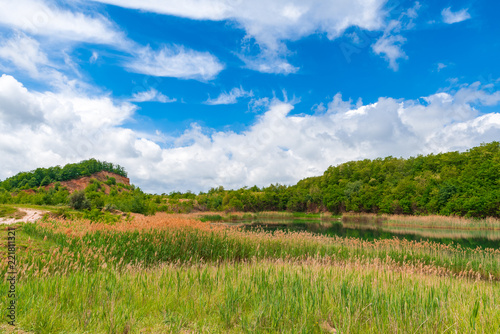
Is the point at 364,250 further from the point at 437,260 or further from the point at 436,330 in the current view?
the point at 436,330

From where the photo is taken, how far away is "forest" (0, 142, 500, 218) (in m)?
44.2

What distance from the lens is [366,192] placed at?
239 ft

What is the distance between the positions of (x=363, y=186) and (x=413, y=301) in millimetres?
79864

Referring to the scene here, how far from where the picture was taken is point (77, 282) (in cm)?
495

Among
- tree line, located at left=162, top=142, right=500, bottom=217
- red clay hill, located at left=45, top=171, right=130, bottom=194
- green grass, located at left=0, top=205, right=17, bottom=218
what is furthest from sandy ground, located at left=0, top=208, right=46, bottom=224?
red clay hill, located at left=45, top=171, right=130, bottom=194

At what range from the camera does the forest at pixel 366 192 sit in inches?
1738

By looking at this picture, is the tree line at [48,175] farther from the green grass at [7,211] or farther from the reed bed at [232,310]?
the reed bed at [232,310]

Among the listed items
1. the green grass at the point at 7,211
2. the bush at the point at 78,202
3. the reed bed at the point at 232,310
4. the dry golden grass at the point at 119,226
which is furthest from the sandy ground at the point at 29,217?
the reed bed at the point at 232,310

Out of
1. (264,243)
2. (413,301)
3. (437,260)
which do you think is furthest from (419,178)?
(413,301)

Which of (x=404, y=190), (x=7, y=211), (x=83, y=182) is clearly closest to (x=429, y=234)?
(x=7, y=211)

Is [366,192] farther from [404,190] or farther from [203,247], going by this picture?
[203,247]

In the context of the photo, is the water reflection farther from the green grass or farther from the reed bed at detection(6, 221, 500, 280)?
the green grass

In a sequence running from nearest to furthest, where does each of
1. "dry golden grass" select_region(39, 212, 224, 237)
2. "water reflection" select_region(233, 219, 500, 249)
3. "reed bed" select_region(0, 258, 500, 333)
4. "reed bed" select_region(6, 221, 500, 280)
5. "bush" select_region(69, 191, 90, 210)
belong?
"reed bed" select_region(0, 258, 500, 333) < "reed bed" select_region(6, 221, 500, 280) < "dry golden grass" select_region(39, 212, 224, 237) < "water reflection" select_region(233, 219, 500, 249) < "bush" select_region(69, 191, 90, 210)

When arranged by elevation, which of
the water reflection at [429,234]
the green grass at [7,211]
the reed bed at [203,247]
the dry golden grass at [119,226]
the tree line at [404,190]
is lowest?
the water reflection at [429,234]
